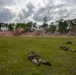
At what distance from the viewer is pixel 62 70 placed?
17.5m

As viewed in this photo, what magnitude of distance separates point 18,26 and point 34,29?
1457 centimetres

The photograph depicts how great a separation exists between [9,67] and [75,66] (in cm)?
675

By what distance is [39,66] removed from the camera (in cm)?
1814

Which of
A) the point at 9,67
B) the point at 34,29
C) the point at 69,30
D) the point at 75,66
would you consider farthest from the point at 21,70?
the point at 34,29

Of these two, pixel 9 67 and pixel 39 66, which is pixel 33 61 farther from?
pixel 9 67

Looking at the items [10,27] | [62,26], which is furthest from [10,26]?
[62,26]

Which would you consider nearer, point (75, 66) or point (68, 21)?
point (75, 66)

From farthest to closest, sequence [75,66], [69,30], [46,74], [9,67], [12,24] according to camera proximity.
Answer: [12,24]
[69,30]
[75,66]
[9,67]
[46,74]

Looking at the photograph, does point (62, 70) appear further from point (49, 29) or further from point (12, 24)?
point (12, 24)

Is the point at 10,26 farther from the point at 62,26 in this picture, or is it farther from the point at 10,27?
the point at 62,26

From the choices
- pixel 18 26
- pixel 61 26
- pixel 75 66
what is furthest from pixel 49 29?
pixel 75 66

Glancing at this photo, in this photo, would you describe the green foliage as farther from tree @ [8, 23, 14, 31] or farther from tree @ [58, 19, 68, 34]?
tree @ [58, 19, 68, 34]

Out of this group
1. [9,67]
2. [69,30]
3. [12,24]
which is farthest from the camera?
[12,24]

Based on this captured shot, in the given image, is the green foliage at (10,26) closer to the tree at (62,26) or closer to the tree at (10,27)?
the tree at (10,27)
